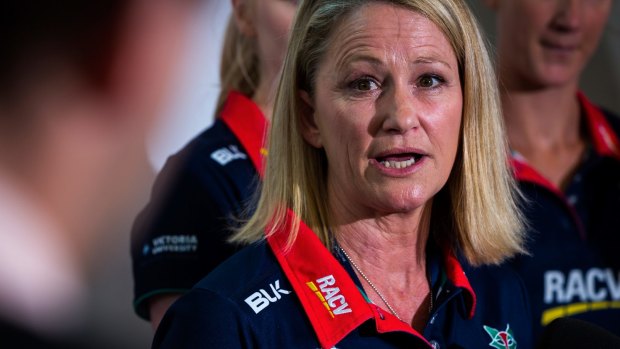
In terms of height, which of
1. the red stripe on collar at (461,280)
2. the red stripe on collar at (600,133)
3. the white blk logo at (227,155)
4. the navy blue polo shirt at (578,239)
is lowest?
the navy blue polo shirt at (578,239)

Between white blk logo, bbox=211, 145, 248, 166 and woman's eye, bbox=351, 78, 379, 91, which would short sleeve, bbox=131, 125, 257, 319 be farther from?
woman's eye, bbox=351, 78, 379, 91

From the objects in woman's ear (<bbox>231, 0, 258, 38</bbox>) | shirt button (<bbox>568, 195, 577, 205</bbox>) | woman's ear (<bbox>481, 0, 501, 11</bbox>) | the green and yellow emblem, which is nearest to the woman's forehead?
the green and yellow emblem

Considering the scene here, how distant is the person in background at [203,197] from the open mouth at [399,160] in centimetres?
43

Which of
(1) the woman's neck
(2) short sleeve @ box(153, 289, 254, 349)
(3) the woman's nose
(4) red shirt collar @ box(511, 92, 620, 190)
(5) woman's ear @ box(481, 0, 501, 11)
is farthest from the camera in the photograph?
(5) woman's ear @ box(481, 0, 501, 11)

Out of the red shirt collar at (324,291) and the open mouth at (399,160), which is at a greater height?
the open mouth at (399,160)

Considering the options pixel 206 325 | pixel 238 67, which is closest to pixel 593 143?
pixel 238 67

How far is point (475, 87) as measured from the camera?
78.5 inches

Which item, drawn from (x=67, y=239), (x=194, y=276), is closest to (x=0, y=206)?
(x=67, y=239)

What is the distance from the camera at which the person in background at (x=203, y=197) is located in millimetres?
2279

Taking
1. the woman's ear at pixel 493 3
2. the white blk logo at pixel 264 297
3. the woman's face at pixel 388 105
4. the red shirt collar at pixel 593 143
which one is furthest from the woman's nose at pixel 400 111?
the woman's ear at pixel 493 3

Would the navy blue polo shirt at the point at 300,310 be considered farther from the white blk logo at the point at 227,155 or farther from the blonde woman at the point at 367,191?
the white blk logo at the point at 227,155

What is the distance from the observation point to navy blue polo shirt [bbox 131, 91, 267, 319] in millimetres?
2277

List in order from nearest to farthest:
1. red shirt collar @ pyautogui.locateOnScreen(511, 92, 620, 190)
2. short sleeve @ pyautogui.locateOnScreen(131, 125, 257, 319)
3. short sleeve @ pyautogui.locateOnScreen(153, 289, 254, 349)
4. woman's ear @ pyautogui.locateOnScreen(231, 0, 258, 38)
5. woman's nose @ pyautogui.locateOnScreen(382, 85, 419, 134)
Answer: short sleeve @ pyautogui.locateOnScreen(153, 289, 254, 349) → woman's nose @ pyautogui.locateOnScreen(382, 85, 419, 134) → short sleeve @ pyautogui.locateOnScreen(131, 125, 257, 319) → woman's ear @ pyautogui.locateOnScreen(231, 0, 258, 38) → red shirt collar @ pyautogui.locateOnScreen(511, 92, 620, 190)

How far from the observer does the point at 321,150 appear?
2031 mm
